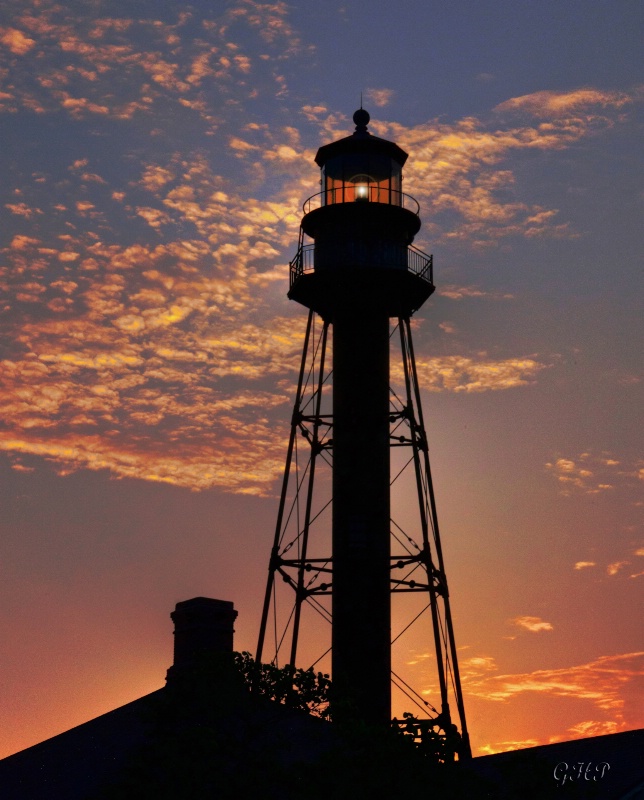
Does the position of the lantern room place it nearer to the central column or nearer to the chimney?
the central column

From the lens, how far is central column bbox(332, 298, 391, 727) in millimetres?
39188

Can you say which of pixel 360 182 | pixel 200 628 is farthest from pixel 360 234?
pixel 200 628

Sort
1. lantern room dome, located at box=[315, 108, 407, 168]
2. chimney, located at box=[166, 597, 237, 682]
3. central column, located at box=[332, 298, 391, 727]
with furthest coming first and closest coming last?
1. lantern room dome, located at box=[315, 108, 407, 168]
2. central column, located at box=[332, 298, 391, 727]
3. chimney, located at box=[166, 597, 237, 682]

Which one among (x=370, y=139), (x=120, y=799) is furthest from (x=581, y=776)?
(x=370, y=139)

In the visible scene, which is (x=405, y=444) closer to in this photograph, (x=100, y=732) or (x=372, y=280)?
(x=372, y=280)

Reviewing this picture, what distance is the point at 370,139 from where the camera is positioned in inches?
1699

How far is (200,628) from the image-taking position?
32.7 metres

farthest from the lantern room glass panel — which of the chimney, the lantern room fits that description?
the chimney

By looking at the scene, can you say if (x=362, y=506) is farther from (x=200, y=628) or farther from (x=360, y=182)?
(x=360, y=182)

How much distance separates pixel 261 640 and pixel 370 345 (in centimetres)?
912

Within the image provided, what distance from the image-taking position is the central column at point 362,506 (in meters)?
39.2

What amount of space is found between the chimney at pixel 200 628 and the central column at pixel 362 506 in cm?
660

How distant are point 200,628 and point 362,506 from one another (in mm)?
8916

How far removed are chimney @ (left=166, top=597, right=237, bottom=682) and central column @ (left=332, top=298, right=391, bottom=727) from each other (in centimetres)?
660
